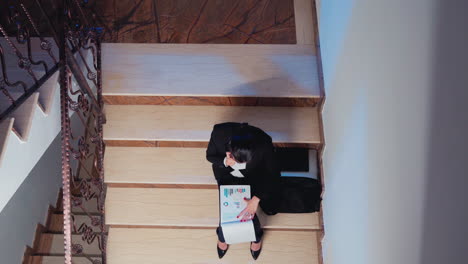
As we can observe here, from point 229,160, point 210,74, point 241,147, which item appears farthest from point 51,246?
point 241,147

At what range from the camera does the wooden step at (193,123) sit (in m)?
3.55

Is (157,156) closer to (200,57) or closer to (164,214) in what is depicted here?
(164,214)

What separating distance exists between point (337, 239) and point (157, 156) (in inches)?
66.5

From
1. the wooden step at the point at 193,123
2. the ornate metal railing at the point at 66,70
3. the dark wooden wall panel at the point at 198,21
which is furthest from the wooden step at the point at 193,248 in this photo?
the dark wooden wall panel at the point at 198,21

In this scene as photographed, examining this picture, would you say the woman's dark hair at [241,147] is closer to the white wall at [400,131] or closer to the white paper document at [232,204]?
the white paper document at [232,204]

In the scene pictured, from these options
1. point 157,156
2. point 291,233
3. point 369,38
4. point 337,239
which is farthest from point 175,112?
point 369,38

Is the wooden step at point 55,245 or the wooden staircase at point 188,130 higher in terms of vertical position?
the wooden staircase at point 188,130

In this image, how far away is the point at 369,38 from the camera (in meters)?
2.17

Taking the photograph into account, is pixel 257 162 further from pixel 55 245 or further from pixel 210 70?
pixel 55 245

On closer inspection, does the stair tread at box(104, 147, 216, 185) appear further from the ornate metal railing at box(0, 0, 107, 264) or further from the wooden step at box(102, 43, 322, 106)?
the wooden step at box(102, 43, 322, 106)

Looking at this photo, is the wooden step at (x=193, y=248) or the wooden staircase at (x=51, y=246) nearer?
the wooden step at (x=193, y=248)

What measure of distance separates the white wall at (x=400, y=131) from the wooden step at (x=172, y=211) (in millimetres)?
642

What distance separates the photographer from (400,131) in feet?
5.78

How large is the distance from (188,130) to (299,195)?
43.4 inches
